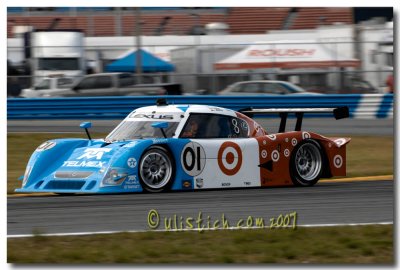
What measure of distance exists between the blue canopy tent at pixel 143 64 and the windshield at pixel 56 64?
98cm

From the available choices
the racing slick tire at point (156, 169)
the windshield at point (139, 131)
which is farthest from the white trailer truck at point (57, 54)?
the racing slick tire at point (156, 169)

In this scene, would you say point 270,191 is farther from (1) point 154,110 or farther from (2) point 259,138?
(1) point 154,110

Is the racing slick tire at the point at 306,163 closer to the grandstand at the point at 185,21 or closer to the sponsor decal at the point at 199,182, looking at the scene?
the sponsor decal at the point at 199,182

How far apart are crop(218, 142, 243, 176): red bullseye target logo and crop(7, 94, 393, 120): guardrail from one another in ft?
23.0

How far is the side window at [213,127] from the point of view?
10500 mm

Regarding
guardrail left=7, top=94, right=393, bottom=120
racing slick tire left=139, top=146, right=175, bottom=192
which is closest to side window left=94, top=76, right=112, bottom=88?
guardrail left=7, top=94, right=393, bottom=120

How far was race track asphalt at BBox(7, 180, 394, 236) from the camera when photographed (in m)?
8.09

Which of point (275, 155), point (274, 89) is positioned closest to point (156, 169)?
point (275, 155)

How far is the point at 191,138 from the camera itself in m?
10.4

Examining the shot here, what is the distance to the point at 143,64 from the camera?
20766 mm

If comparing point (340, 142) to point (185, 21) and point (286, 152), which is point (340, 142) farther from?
point (185, 21)

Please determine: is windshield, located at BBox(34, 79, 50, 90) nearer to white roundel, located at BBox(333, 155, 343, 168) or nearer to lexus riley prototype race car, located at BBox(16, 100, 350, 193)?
lexus riley prototype race car, located at BBox(16, 100, 350, 193)

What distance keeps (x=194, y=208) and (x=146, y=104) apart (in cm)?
904
